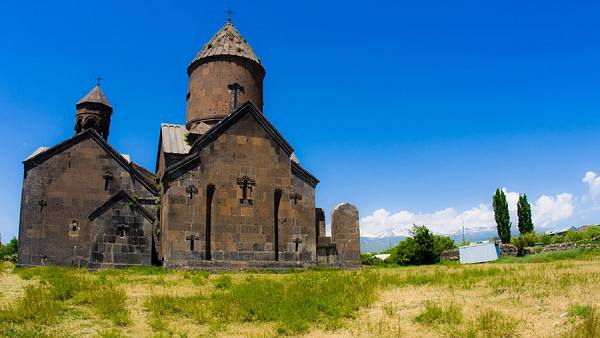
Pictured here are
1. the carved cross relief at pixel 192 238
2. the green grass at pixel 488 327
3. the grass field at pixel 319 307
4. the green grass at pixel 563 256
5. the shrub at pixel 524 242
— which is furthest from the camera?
the shrub at pixel 524 242

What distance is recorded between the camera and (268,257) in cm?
1554

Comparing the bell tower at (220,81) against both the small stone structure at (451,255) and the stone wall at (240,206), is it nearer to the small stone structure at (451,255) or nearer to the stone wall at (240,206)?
the stone wall at (240,206)

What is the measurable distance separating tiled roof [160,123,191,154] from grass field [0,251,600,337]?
264 inches

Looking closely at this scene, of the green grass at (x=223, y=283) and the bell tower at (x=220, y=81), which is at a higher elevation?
the bell tower at (x=220, y=81)

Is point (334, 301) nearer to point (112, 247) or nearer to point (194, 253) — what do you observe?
point (194, 253)

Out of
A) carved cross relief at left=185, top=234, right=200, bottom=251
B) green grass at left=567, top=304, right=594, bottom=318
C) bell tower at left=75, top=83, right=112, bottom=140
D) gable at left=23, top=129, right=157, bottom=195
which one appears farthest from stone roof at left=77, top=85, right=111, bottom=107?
green grass at left=567, top=304, right=594, bottom=318

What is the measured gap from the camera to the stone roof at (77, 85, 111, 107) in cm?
→ 2070

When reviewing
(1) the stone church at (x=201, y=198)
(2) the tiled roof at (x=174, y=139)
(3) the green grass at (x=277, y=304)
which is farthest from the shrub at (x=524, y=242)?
(3) the green grass at (x=277, y=304)

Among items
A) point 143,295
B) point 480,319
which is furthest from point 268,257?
point 480,319

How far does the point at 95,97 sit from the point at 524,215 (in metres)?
31.4

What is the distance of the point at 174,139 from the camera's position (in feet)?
59.6

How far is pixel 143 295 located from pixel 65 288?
1.40 metres

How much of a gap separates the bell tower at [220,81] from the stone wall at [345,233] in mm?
5190

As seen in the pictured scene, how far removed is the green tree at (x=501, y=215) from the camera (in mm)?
37353
